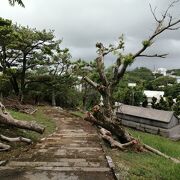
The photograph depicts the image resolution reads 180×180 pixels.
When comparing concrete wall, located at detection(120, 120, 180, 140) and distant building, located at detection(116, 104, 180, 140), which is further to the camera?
distant building, located at detection(116, 104, 180, 140)

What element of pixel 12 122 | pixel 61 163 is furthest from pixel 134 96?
pixel 61 163

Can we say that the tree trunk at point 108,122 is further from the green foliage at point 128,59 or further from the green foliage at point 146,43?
the green foliage at point 146,43

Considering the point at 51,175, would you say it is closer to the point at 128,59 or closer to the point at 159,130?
the point at 128,59

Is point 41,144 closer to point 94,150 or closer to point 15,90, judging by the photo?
point 94,150

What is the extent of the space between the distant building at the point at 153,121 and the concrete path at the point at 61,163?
14.9 m

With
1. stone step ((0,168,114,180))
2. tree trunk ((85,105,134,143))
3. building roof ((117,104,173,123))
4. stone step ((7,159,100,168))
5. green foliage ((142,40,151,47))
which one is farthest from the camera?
building roof ((117,104,173,123))

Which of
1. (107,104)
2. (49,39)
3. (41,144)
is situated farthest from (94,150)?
(49,39)

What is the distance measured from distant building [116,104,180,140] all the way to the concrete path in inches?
586

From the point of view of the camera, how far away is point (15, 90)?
112 feet

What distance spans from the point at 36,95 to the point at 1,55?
20.3ft

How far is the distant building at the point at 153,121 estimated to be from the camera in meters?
28.5

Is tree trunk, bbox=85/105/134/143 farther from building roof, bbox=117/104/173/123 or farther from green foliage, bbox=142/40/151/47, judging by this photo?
building roof, bbox=117/104/173/123

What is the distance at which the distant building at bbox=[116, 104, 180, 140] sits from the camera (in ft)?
93.4

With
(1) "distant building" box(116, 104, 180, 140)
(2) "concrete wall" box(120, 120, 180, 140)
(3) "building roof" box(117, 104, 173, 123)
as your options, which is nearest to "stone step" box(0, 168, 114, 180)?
(1) "distant building" box(116, 104, 180, 140)
